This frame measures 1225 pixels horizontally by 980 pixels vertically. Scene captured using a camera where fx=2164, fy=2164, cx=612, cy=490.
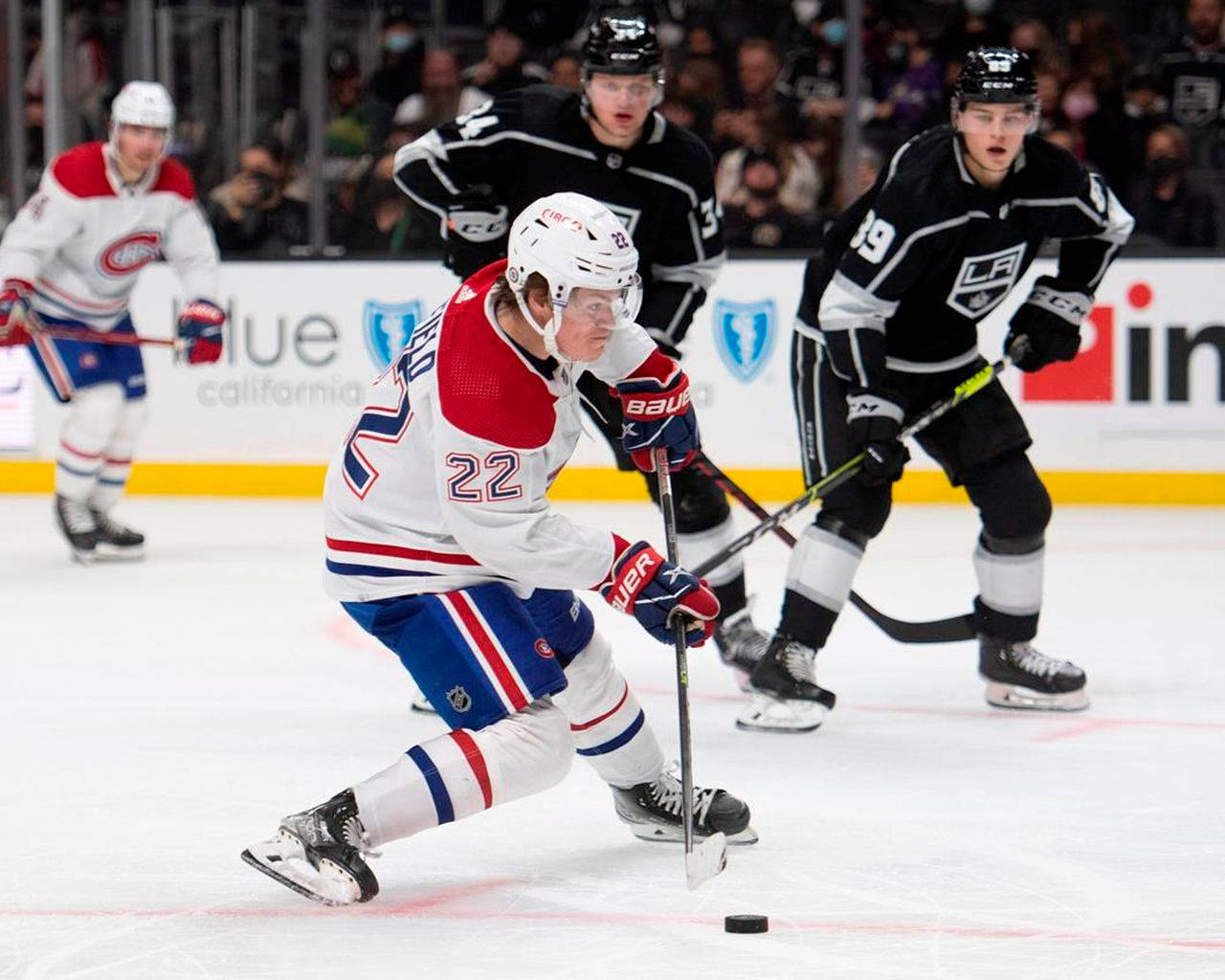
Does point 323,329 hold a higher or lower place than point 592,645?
higher

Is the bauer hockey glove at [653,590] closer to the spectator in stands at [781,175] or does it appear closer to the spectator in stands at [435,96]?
the spectator in stands at [781,175]

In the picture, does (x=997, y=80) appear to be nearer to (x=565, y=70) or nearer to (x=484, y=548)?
(x=484, y=548)

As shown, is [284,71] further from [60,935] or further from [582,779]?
[60,935]

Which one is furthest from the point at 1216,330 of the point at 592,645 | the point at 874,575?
the point at 592,645

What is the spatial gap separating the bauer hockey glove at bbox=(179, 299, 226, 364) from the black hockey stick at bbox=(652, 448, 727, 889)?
3.28 metres

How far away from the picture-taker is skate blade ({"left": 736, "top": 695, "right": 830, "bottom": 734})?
12.1ft

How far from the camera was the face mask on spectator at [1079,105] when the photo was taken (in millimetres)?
7305

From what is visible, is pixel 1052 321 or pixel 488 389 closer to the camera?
pixel 488 389

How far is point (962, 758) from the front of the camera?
3.45m

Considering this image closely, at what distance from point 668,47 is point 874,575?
3.03 meters

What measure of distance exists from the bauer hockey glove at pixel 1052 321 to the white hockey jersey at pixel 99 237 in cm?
280

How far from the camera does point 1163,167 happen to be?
7.05 metres

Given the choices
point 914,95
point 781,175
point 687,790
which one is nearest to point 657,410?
point 687,790

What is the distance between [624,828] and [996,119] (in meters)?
1.35
